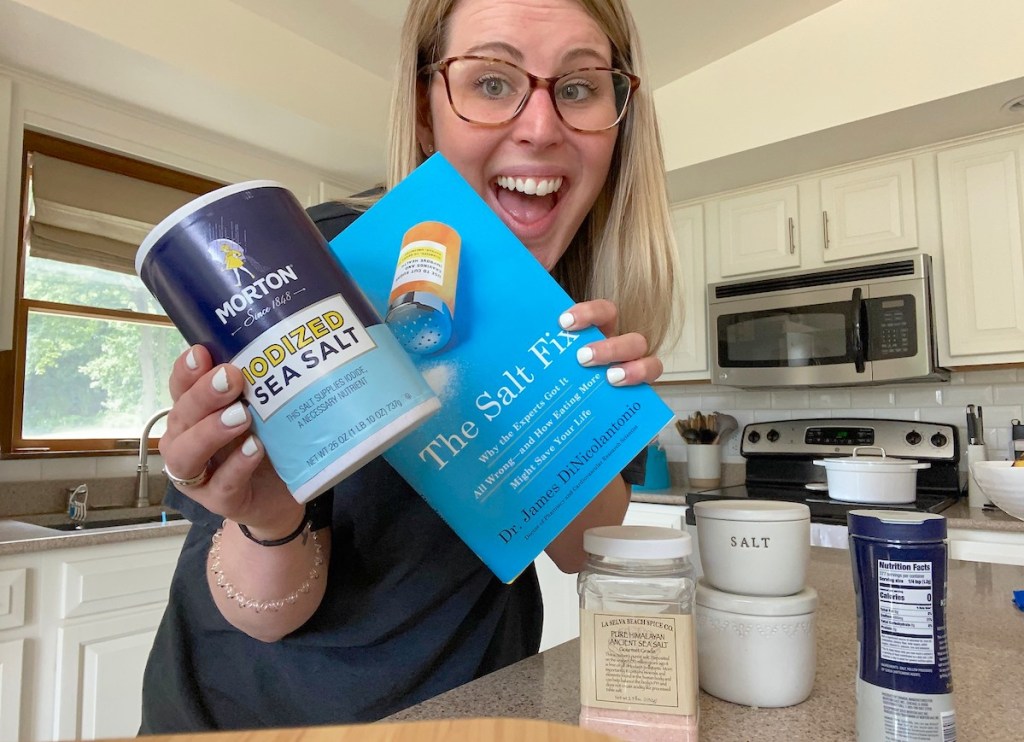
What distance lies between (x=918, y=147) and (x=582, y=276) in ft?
7.08

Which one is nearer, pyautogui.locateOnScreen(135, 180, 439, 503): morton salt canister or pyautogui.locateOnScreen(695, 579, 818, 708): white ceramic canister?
pyautogui.locateOnScreen(135, 180, 439, 503): morton salt canister

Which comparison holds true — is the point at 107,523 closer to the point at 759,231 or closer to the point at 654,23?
the point at 654,23

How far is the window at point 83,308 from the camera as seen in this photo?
2.17m

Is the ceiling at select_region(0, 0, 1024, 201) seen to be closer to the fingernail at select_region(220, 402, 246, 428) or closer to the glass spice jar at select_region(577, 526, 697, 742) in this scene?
the fingernail at select_region(220, 402, 246, 428)

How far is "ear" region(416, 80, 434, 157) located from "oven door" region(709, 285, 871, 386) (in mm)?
2058

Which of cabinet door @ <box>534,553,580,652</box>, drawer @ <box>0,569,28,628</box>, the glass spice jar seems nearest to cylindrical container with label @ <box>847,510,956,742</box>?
the glass spice jar

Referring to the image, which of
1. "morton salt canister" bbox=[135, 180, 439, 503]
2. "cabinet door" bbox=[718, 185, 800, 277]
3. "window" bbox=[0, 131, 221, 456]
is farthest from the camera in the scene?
"cabinet door" bbox=[718, 185, 800, 277]

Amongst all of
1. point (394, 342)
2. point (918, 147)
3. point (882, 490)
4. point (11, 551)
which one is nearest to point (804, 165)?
point (918, 147)

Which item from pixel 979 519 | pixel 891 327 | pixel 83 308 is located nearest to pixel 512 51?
pixel 979 519

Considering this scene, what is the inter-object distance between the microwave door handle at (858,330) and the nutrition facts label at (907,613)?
2.13 meters

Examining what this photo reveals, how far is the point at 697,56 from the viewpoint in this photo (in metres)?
2.50

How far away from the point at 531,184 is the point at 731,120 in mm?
2126

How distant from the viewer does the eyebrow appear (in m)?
0.65

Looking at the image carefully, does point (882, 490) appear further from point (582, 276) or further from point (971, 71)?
point (582, 276)
